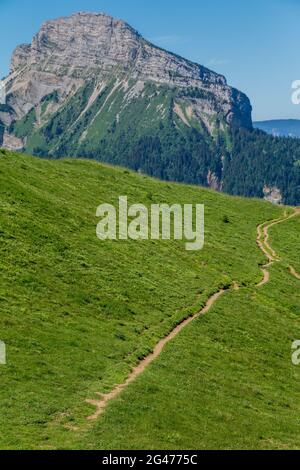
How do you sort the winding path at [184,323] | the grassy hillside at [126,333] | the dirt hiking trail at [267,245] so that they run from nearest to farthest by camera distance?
the grassy hillside at [126,333] → the winding path at [184,323] → the dirt hiking trail at [267,245]

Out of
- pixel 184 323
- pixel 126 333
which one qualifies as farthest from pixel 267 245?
pixel 126 333

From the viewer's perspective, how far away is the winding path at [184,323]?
34844 millimetres

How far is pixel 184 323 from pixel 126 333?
763 cm

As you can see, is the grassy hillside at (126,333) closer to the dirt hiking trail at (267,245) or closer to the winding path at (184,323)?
the winding path at (184,323)

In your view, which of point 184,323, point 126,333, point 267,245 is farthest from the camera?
point 267,245

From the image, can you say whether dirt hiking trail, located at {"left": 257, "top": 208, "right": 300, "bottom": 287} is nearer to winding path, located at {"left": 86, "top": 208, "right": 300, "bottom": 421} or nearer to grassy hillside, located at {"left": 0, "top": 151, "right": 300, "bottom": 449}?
winding path, located at {"left": 86, "top": 208, "right": 300, "bottom": 421}

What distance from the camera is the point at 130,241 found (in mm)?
69125

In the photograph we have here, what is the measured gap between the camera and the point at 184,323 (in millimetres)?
52781

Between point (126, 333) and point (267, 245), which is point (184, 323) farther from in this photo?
point (267, 245)

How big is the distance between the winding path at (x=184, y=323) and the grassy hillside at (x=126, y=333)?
0.54 m

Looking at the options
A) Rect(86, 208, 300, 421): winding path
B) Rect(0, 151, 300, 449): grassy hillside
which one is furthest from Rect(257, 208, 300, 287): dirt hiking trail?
Rect(0, 151, 300, 449): grassy hillside

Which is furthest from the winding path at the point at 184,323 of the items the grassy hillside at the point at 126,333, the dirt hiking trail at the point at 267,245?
the grassy hillside at the point at 126,333

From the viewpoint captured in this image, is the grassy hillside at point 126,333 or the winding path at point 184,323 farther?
the winding path at point 184,323
